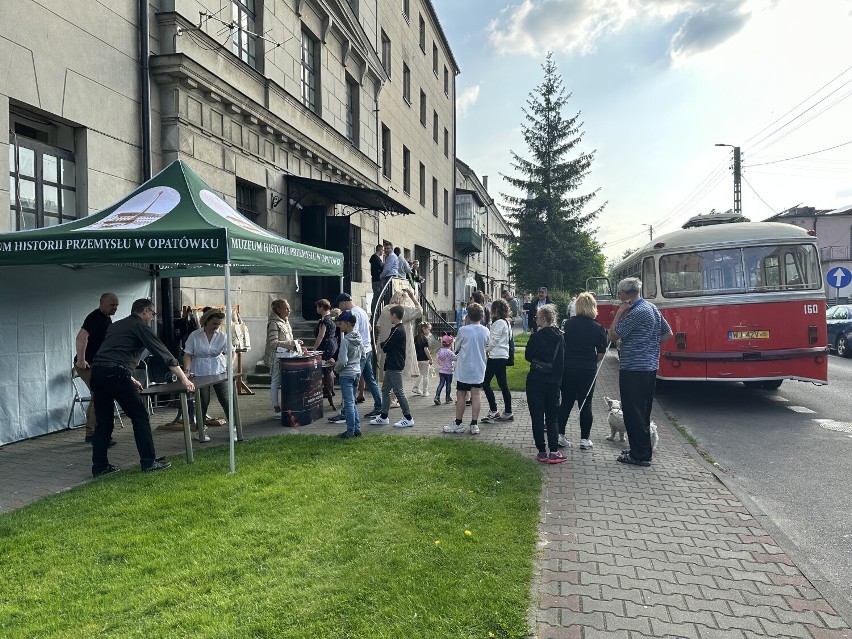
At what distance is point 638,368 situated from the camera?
6.12m

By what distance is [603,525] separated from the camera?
4.46 meters

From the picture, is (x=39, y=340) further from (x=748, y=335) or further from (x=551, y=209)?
(x=551, y=209)

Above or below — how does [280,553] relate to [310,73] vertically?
below

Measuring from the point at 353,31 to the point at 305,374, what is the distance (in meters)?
13.1

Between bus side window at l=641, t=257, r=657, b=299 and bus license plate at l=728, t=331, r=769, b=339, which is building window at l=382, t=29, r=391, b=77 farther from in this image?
bus license plate at l=728, t=331, r=769, b=339

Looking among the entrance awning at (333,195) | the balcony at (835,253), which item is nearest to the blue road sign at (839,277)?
the entrance awning at (333,195)

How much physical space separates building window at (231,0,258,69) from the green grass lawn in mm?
9238

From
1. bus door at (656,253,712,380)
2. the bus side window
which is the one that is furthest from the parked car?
bus door at (656,253,712,380)

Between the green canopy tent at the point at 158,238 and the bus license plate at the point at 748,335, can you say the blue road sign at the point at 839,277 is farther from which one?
the green canopy tent at the point at 158,238

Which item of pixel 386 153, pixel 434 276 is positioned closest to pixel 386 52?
pixel 386 153

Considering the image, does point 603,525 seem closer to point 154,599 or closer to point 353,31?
point 154,599

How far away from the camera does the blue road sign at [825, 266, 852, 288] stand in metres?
17.8

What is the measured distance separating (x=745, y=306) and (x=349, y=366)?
21.5ft

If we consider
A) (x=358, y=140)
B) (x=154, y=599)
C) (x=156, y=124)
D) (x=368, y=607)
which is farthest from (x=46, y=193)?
(x=358, y=140)
